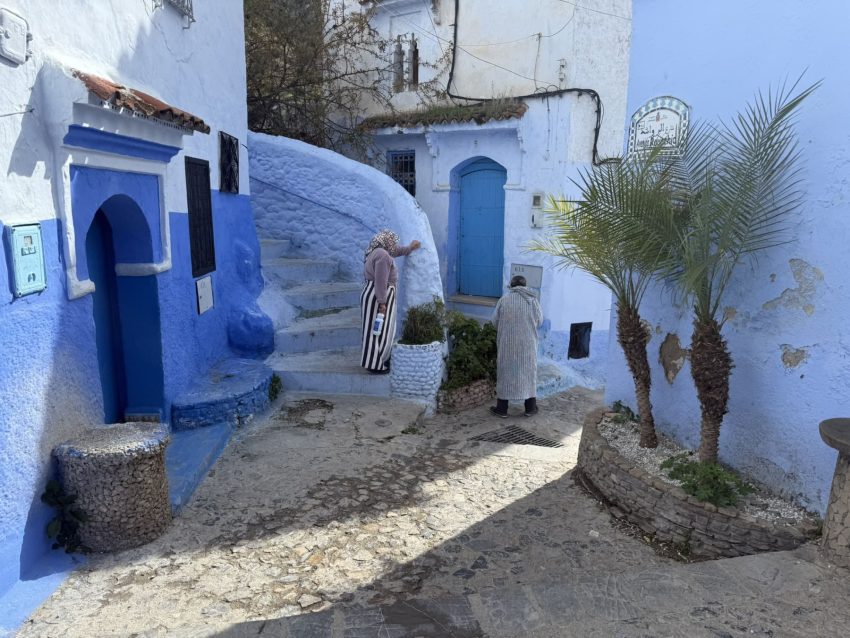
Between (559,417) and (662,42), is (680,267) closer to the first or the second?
(662,42)

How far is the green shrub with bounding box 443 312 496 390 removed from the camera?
754 centimetres

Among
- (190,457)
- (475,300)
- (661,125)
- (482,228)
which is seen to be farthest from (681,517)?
(482,228)

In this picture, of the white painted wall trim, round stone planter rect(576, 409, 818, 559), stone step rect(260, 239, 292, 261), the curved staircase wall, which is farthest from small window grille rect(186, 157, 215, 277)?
round stone planter rect(576, 409, 818, 559)

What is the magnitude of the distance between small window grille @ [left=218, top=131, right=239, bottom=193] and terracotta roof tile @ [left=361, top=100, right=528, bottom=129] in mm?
4143

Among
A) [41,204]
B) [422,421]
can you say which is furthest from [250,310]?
[41,204]

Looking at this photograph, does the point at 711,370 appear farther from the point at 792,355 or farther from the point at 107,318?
the point at 107,318

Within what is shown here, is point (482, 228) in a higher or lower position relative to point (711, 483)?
higher

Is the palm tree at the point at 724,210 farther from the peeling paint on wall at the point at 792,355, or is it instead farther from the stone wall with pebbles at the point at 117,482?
the stone wall with pebbles at the point at 117,482

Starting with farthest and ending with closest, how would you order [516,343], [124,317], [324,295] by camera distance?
[324,295]
[516,343]
[124,317]

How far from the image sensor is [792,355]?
3.94 meters

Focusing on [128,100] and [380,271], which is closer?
[128,100]

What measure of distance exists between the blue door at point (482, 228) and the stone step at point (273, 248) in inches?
143

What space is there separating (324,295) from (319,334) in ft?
A: 2.67

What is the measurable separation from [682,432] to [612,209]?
6.14 ft
